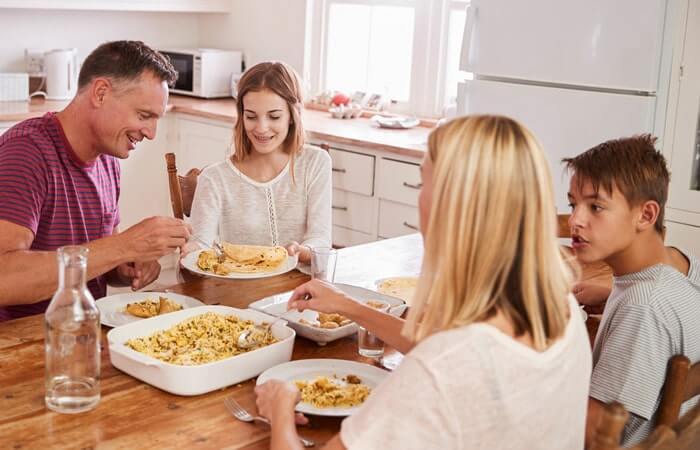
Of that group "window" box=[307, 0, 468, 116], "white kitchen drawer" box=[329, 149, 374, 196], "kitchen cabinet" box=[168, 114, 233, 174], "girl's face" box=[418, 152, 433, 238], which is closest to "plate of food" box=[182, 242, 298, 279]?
"girl's face" box=[418, 152, 433, 238]

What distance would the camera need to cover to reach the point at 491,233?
115 centimetres

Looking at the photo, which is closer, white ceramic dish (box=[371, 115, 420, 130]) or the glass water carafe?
the glass water carafe

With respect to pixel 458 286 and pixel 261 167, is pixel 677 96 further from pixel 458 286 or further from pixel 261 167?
pixel 458 286

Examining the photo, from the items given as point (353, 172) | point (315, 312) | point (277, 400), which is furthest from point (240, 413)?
point (353, 172)

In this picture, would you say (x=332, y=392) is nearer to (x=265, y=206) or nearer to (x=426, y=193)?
(x=426, y=193)

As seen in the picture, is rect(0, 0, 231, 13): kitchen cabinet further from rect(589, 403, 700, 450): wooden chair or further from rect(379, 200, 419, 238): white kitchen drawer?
rect(589, 403, 700, 450): wooden chair

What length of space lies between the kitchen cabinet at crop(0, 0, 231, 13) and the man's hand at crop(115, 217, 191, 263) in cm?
261

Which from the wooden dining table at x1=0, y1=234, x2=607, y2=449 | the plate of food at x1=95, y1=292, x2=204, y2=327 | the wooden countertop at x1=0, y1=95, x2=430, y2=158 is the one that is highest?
the wooden countertop at x1=0, y1=95, x2=430, y2=158

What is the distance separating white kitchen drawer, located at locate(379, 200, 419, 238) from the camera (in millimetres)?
3725

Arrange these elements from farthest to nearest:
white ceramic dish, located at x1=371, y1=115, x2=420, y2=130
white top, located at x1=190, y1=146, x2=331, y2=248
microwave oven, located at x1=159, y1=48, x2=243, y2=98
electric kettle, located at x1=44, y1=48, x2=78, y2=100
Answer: microwave oven, located at x1=159, y1=48, x2=243, y2=98 < electric kettle, located at x1=44, y1=48, x2=78, y2=100 < white ceramic dish, located at x1=371, y1=115, x2=420, y2=130 < white top, located at x1=190, y1=146, x2=331, y2=248

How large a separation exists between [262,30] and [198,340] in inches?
141

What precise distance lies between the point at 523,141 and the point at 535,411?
348 millimetres

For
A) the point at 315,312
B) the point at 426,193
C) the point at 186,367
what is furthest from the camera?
the point at 315,312

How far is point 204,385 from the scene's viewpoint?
1564 mm
